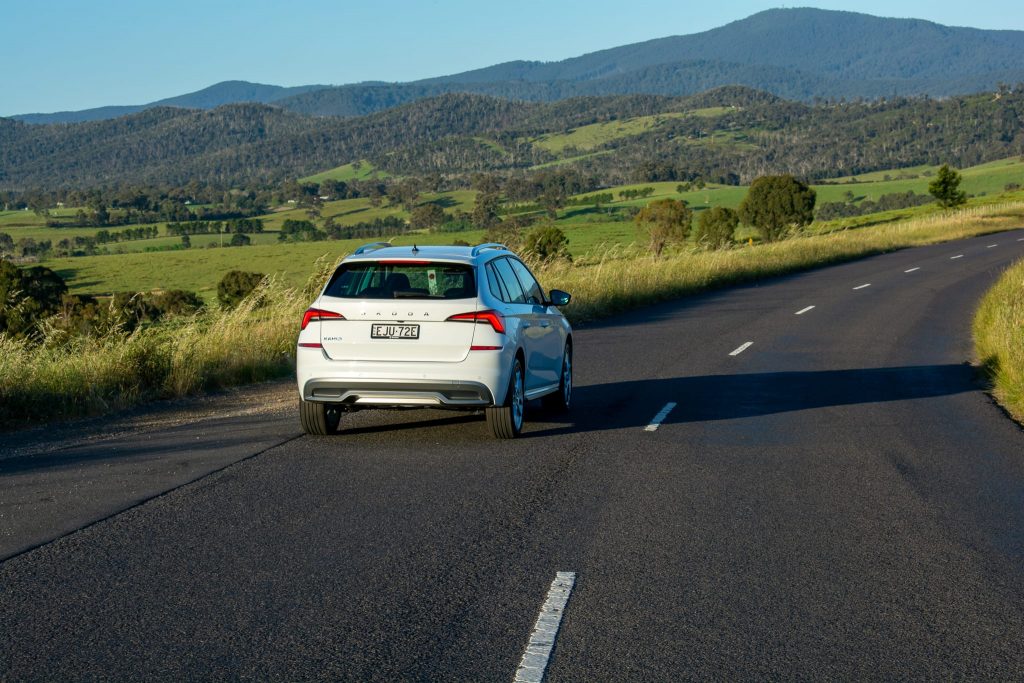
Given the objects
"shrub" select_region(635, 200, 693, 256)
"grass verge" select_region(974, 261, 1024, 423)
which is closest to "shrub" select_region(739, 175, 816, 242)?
"shrub" select_region(635, 200, 693, 256)

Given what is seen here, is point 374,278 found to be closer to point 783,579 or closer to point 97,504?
point 97,504

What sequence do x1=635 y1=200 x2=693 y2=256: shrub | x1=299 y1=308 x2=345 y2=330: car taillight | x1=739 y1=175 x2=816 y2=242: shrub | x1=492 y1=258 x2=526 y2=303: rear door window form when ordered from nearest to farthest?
x1=299 y1=308 x2=345 y2=330: car taillight < x1=492 y1=258 x2=526 y2=303: rear door window < x1=739 y1=175 x2=816 y2=242: shrub < x1=635 y1=200 x2=693 y2=256: shrub

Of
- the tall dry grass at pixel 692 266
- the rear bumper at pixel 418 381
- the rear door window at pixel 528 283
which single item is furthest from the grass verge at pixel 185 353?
the rear door window at pixel 528 283

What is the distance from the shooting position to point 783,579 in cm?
614

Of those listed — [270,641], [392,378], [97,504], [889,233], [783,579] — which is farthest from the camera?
[889,233]

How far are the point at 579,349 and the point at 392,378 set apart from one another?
348 inches

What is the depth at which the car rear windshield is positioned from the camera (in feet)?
32.7

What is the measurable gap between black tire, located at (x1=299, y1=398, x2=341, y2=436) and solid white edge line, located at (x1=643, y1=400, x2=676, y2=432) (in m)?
2.87

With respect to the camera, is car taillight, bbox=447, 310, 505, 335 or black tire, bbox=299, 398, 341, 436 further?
black tire, bbox=299, 398, 341, 436

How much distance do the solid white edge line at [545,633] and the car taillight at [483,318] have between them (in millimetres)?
3825

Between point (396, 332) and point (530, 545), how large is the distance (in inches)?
133

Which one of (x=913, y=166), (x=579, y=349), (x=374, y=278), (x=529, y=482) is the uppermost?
(x=374, y=278)

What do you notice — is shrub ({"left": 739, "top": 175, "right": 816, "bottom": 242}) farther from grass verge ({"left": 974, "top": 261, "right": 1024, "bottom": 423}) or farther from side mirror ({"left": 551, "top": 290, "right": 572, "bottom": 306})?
side mirror ({"left": 551, "top": 290, "right": 572, "bottom": 306})

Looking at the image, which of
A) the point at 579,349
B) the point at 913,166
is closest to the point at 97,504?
the point at 579,349
